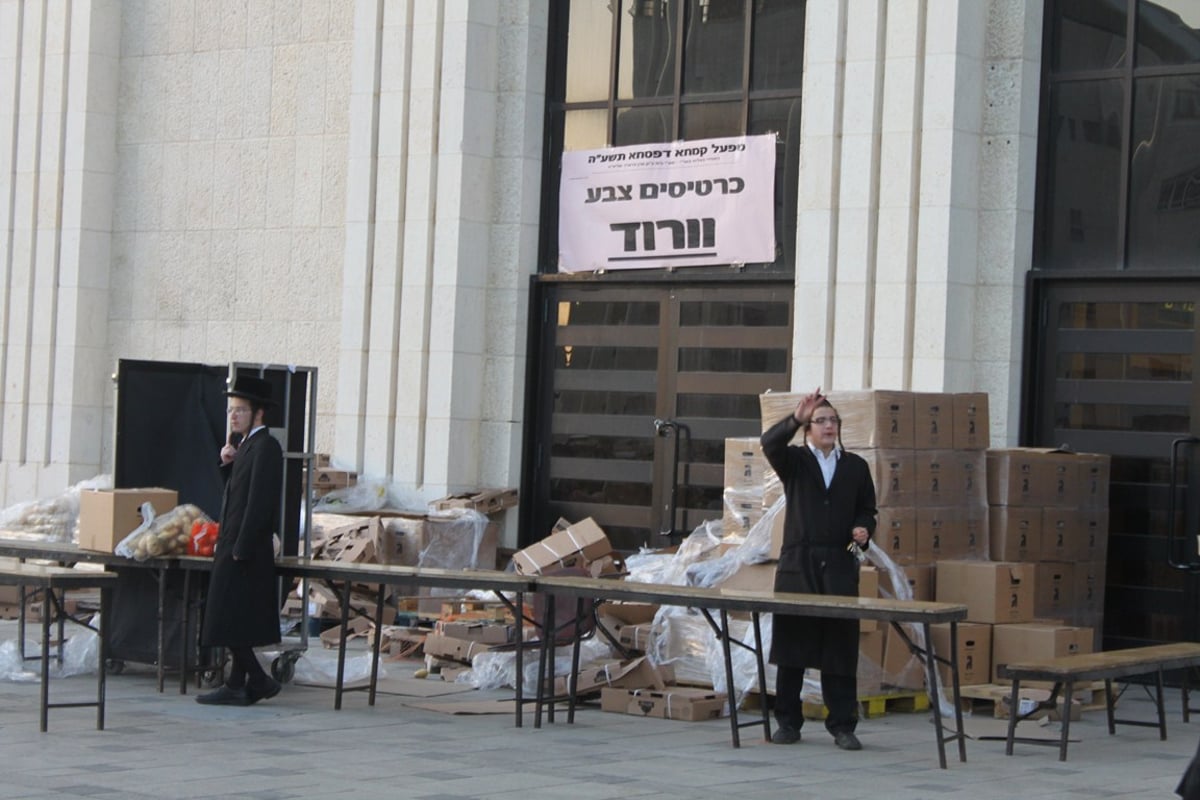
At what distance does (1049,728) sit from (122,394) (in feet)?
21.1

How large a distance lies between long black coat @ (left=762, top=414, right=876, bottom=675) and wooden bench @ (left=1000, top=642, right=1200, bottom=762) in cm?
93

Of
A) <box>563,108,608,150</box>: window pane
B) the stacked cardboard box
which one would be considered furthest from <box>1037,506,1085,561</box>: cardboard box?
<box>563,108,608,150</box>: window pane

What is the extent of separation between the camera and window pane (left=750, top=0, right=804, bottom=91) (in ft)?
51.4

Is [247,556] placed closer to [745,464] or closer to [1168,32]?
[745,464]

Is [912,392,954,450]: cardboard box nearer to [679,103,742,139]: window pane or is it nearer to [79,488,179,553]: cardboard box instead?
[679,103,742,139]: window pane

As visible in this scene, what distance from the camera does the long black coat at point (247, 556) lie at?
1158 cm

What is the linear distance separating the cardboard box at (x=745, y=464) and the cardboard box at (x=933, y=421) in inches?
43.0

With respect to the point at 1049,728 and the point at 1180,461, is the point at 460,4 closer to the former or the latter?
the point at 1180,461

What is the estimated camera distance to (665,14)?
16328 mm

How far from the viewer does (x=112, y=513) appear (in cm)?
1237

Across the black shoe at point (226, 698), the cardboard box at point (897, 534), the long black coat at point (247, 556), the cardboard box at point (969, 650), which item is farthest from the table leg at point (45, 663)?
the cardboard box at point (969, 650)

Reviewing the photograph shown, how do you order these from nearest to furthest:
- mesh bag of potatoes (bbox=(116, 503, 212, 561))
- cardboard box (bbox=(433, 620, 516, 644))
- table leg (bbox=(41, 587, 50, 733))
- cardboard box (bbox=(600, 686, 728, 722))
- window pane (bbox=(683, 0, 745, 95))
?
1. table leg (bbox=(41, 587, 50, 733))
2. cardboard box (bbox=(600, 686, 728, 722))
3. mesh bag of potatoes (bbox=(116, 503, 212, 561))
4. cardboard box (bbox=(433, 620, 516, 644))
5. window pane (bbox=(683, 0, 745, 95))

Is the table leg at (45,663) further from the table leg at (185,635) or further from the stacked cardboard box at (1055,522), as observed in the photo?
the stacked cardboard box at (1055,522)

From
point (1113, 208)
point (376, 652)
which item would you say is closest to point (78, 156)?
point (376, 652)
